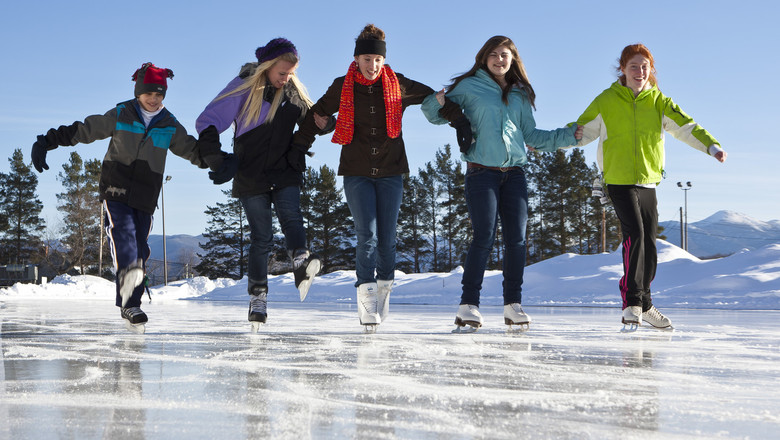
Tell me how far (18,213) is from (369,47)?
53648 millimetres

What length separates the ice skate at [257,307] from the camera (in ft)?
15.4

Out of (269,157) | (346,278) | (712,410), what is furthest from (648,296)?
(346,278)

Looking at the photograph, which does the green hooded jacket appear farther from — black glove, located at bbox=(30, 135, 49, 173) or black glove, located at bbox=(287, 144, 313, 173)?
black glove, located at bbox=(30, 135, 49, 173)

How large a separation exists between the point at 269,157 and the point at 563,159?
45495mm

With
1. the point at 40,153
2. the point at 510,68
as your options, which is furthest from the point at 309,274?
the point at 510,68

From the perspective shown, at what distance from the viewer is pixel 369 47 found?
187 inches

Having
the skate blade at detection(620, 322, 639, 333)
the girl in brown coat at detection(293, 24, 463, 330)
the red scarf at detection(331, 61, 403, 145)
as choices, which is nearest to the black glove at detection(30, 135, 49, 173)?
the girl in brown coat at detection(293, 24, 463, 330)

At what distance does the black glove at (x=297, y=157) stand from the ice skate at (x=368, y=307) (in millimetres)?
900

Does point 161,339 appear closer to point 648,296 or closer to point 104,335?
point 104,335

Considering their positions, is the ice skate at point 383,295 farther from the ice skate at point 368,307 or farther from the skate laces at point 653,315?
the skate laces at point 653,315

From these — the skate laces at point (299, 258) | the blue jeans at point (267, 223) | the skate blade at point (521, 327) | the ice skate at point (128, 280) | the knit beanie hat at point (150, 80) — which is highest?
the knit beanie hat at point (150, 80)

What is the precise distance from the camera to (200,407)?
6.42 feet

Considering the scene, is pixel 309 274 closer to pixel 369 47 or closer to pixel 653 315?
pixel 369 47

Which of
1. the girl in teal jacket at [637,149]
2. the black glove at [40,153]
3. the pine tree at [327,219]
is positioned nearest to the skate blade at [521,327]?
the girl in teal jacket at [637,149]
